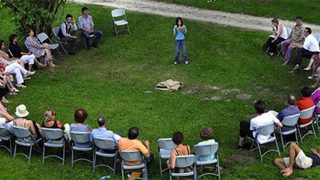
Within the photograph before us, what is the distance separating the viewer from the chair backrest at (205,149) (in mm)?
11227

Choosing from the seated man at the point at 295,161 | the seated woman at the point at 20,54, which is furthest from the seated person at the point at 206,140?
the seated woman at the point at 20,54

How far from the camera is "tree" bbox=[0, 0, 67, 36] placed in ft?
61.8

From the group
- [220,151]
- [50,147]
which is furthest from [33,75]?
[220,151]

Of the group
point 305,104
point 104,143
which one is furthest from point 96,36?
point 305,104

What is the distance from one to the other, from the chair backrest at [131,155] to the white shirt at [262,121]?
2.68 metres

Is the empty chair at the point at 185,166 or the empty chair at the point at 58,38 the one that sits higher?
the empty chair at the point at 58,38

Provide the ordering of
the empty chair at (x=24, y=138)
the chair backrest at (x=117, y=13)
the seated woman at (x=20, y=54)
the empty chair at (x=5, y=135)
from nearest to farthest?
1. the empty chair at (x=24, y=138)
2. the empty chair at (x=5, y=135)
3. the seated woman at (x=20, y=54)
4. the chair backrest at (x=117, y=13)

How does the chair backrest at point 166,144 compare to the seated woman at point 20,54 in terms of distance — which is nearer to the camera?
the chair backrest at point 166,144

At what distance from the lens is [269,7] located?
22875 mm

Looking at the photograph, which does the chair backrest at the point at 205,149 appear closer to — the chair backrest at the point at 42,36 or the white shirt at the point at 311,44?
the white shirt at the point at 311,44

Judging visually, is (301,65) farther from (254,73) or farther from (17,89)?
(17,89)

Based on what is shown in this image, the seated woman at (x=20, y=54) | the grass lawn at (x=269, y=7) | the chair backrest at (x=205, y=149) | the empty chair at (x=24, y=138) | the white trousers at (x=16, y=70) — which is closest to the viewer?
the chair backrest at (x=205, y=149)

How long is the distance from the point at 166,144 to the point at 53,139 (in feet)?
8.54

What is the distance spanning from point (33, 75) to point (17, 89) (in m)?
1.28
